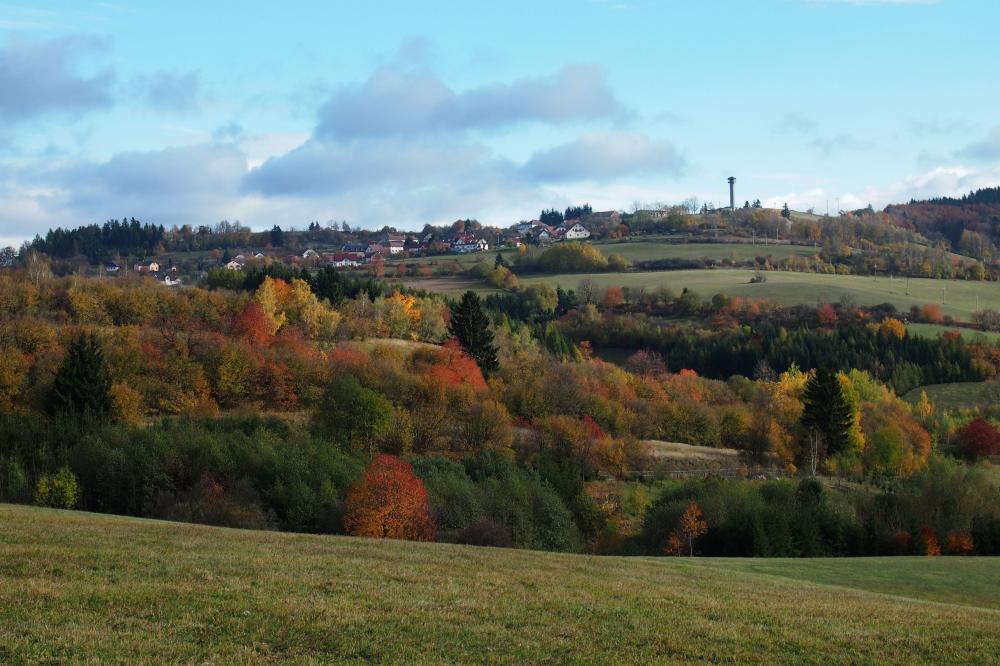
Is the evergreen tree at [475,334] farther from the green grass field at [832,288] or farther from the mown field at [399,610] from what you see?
the mown field at [399,610]

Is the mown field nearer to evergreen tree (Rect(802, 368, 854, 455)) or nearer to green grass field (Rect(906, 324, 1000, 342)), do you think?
evergreen tree (Rect(802, 368, 854, 455))

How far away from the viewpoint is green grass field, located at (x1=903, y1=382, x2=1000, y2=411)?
132500mm

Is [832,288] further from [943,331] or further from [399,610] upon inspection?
[399,610]

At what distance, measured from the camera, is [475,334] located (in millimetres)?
119812

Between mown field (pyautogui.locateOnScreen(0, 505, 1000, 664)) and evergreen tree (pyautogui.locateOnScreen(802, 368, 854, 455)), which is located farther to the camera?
evergreen tree (pyautogui.locateOnScreen(802, 368, 854, 455))

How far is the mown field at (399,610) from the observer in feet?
54.0

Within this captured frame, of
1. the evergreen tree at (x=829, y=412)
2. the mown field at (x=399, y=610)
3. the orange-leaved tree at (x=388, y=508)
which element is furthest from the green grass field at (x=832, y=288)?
the mown field at (x=399, y=610)

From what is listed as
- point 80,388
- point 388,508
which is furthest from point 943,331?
point 80,388

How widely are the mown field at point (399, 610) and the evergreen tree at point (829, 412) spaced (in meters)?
83.2

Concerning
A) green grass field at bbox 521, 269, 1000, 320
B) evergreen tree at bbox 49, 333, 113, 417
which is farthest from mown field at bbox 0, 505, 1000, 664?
green grass field at bbox 521, 269, 1000, 320

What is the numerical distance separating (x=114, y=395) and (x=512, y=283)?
119432 mm

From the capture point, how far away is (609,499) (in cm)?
8438

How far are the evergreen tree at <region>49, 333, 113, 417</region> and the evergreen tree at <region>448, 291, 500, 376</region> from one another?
4683cm

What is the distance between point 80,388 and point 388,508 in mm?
37947
